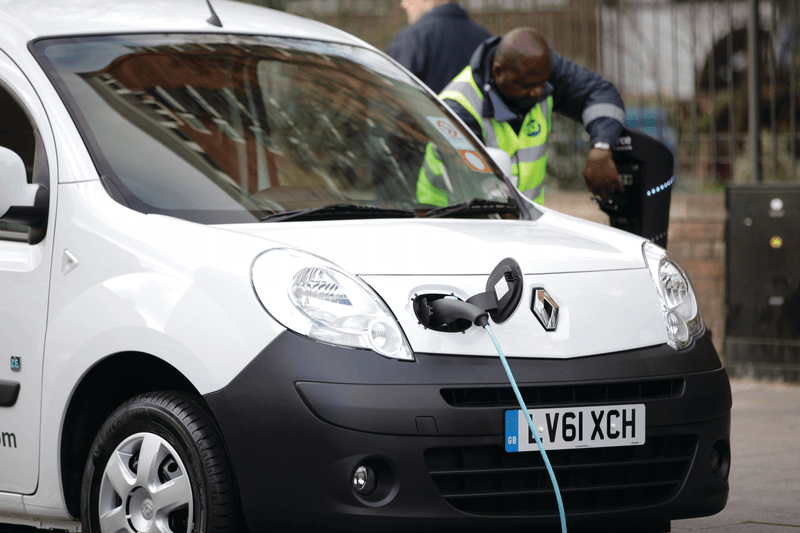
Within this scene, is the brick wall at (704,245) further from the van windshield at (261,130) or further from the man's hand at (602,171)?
the van windshield at (261,130)

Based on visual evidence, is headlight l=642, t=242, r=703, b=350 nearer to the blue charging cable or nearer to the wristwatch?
the blue charging cable

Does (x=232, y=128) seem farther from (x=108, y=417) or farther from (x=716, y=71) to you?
(x=716, y=71)

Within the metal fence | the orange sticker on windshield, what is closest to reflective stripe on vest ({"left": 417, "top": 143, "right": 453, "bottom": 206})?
the orange sticker on windshield

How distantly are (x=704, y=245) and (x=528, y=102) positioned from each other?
12.2ft

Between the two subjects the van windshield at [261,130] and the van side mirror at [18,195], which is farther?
the van windshield at [261,130]

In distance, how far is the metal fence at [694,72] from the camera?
882 centimetres

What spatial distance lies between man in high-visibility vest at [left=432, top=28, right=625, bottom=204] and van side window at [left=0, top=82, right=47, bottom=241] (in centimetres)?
213

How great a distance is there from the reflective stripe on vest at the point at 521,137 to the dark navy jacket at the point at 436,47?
1.07 m

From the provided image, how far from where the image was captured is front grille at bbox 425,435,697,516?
3.16m

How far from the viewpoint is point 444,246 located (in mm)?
3457

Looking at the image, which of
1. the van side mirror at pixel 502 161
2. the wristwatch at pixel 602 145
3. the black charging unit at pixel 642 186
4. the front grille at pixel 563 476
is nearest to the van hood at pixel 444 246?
the front grille at pixel 563 476

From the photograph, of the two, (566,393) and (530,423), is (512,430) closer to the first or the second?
(530,423)

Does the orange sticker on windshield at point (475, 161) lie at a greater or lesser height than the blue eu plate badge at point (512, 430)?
greater

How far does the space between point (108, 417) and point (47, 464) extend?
0.27 m
